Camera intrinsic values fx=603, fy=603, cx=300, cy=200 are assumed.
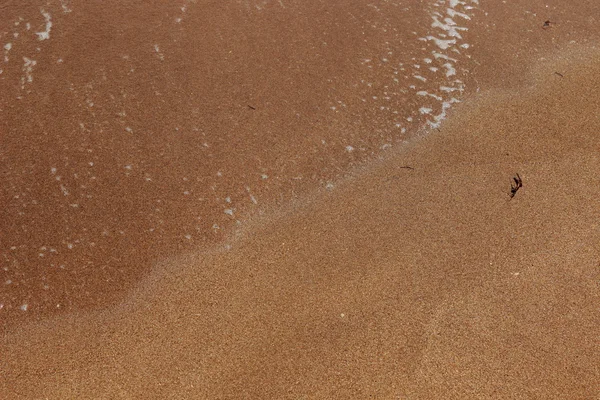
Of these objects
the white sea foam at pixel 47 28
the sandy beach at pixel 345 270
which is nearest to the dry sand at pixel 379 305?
the sandy beach at pixel 345 270

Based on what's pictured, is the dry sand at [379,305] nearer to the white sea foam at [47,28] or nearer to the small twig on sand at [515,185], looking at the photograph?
the small twig on sand at [515,185]

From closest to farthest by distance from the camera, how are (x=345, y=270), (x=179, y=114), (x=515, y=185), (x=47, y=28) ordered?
1. (x=345, y=270)
2. (x=515, y=185)
3. (x=179, y=114)
4. (x=47, y=28)

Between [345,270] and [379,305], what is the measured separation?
22cm

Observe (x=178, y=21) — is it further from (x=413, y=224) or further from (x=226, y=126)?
(x=413, y=224)

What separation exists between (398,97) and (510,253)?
3.93ft

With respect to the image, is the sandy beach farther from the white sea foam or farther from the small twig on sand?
the white sea foam

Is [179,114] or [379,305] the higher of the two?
[179,114]

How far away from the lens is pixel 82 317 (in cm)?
239

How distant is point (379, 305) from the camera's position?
247cm

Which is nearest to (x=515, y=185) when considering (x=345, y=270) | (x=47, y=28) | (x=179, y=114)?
(x=345, y=270)

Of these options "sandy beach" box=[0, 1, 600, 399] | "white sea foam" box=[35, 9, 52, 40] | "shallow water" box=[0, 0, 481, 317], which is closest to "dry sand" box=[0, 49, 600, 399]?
"sandy beach" box=[0, 1, 600, 399]

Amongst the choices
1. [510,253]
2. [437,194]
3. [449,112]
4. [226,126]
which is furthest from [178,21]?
[510,253]

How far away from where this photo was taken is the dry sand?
7.33 feet

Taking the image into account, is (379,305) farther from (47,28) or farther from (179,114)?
(47,28)
